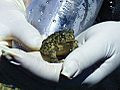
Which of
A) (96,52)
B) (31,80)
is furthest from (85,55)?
(31,80)

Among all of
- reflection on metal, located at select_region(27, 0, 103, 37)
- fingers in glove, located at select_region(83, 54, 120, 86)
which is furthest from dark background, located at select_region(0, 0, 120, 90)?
reflection on metal, located at select_region(27, 0, 103, 37)

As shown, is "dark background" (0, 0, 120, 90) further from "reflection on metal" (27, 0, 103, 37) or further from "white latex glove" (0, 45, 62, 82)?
"reflection on metal" (27, 0, 103, 37)

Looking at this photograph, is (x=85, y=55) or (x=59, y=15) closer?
(x=85, y=55)

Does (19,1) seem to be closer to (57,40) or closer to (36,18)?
(36,18)

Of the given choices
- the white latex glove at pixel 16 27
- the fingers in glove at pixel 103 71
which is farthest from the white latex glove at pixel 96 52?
the white latex glove at pixel 16 27

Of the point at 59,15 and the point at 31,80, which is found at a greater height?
the point at 59,15

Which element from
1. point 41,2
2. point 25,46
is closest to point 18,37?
point 25,46

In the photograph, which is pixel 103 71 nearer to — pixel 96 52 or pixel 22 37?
pixel 96 52

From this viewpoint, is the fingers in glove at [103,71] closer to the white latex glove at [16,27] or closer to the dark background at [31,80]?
the dark background at [31,80]
